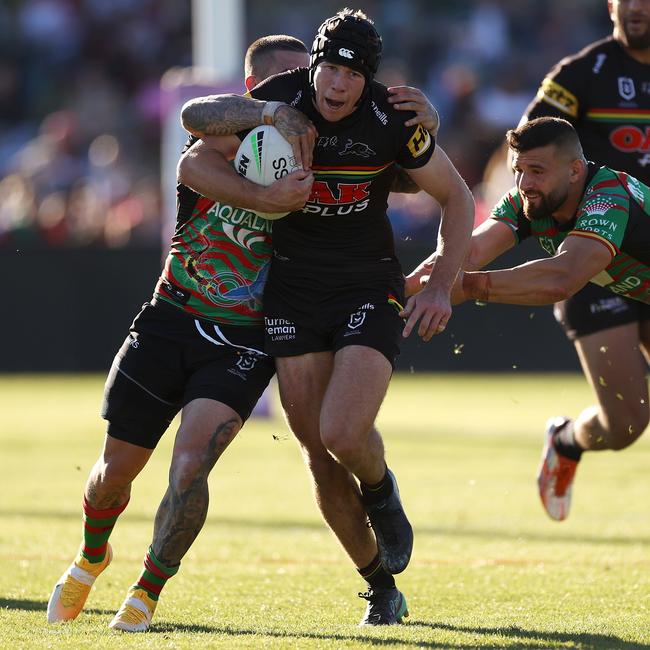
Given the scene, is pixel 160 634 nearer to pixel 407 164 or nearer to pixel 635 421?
pixel 407 164

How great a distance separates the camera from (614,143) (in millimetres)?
8055

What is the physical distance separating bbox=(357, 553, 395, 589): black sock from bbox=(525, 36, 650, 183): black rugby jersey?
9.96 ft

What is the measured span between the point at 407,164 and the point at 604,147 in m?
2.47

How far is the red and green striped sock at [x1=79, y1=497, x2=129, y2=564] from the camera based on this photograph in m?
6.22

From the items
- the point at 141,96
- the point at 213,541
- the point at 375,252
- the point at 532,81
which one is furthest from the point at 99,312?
the point at 375,252

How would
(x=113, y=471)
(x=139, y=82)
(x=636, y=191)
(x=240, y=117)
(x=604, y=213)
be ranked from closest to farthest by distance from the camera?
1. (x=240, y=117)
2. (x=113, y=471)
3. (x=604, y=213)
4. (x=636, y=191)
5. (x=139, y=82)

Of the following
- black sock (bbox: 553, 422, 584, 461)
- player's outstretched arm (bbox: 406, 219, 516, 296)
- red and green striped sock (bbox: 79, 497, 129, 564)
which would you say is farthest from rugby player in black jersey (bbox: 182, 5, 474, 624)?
black sock (bbox: 553, 422, 584, 461)

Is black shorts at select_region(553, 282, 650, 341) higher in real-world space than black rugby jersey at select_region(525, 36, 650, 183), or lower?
lower

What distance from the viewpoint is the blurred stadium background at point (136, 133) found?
1812cm

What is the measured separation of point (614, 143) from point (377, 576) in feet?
10.5

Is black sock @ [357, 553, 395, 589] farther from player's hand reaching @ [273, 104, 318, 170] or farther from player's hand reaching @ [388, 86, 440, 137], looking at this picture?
player's hand reaching @ [388, 86, 440, 137]

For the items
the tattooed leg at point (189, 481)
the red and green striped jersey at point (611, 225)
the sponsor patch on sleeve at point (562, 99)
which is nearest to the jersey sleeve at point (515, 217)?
the red and green striped jersey at point (611, 225)

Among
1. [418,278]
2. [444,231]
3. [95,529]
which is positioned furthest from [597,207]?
[95,529]

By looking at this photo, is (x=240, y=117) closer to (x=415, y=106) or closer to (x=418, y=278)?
(x=415, y=106)
